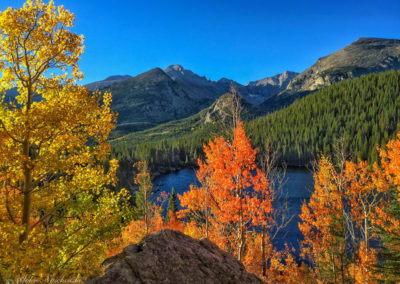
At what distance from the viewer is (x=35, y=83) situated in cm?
766

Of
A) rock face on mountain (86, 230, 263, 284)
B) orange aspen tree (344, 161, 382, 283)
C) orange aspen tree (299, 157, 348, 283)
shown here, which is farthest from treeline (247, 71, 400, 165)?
rock face on mountain (86, 230, 263, 284)

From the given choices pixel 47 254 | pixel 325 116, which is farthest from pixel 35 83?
pixel 325 116

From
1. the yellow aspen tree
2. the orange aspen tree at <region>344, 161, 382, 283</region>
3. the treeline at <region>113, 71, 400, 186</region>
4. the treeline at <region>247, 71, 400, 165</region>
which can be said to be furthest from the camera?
the treeline at <region>247, 71, 400, 165</region>

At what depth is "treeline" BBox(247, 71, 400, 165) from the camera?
140750 millimetres

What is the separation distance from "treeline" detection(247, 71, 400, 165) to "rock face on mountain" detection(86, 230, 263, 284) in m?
136

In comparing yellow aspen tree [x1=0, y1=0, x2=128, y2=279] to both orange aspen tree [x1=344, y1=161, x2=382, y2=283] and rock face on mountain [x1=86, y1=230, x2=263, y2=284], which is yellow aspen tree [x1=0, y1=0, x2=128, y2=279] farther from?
orange aspen tree [x1=344, y1=161, x2=382, y2=283]

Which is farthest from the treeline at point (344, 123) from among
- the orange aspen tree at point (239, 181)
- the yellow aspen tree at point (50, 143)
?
the yellow aspen tree at point (50, 143)

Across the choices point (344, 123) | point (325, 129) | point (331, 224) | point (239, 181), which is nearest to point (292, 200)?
point (331, 224)

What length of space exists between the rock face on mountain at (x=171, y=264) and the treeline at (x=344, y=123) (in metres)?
136

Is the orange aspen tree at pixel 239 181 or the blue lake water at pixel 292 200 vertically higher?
the orange aspen tree at pixel 239 181

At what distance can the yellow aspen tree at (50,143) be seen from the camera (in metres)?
6.76

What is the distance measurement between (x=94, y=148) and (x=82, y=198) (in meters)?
2.09

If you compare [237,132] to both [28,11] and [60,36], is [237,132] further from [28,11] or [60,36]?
[28,11]

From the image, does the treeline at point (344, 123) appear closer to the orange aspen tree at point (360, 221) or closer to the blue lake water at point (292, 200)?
the blue lake water at point (292, 200)
